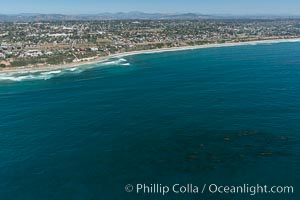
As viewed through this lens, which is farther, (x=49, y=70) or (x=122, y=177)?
(x=49, y=70)

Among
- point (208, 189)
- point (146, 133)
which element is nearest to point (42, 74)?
point (146, 133)

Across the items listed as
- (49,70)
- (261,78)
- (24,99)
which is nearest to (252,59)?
(261,78)

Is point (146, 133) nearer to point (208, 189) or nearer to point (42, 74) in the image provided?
point (208, 189)

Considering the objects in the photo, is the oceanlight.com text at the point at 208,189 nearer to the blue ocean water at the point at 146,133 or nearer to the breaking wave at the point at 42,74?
the blue ocean water at the point at 146,133

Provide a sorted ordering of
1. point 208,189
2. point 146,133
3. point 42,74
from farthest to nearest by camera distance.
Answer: point 42,74, point 146,133, point 208,189

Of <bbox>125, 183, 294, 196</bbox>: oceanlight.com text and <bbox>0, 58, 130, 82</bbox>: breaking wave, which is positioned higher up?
<bbox>0, 58, 130, 82</bbox>: breaking wave

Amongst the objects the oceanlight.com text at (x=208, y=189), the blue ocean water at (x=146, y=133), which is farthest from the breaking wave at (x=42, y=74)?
the oceanlight.com text at (x=208, y=189)

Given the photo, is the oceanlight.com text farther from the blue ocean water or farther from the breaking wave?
the breaking wave

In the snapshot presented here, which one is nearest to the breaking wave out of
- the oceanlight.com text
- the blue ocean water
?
the blue ocean water

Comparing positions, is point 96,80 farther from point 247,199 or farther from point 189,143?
point 247,199
